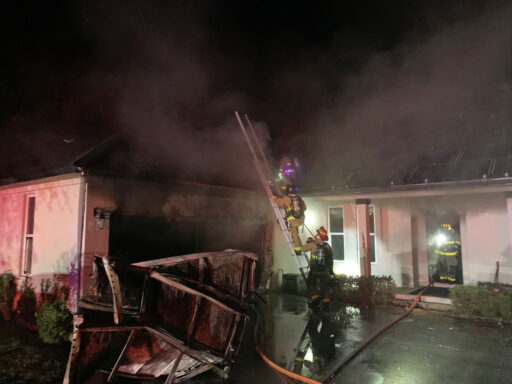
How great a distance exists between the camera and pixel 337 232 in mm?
10375

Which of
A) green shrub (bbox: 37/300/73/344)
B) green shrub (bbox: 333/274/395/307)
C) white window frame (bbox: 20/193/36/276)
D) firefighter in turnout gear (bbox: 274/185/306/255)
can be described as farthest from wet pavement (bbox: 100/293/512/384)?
white window frame (bbox: 20/193/36/276)

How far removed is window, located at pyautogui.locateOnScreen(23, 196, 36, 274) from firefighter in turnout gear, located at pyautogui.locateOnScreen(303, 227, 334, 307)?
20.0ft

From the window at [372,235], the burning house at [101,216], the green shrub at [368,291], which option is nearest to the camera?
the burning house at [101,216]

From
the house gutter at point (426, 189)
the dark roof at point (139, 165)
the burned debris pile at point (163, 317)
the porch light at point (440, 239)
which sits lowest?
the burned debris pile at point (163, 317)

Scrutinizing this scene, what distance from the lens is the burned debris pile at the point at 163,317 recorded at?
3.29 metres

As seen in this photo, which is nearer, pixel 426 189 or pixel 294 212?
pixel 294 212

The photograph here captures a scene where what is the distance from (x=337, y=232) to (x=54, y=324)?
312 inches

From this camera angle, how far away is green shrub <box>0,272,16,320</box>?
6.61 metres

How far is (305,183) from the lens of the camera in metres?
9.60

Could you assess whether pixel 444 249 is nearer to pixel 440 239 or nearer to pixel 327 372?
pixel 440 239

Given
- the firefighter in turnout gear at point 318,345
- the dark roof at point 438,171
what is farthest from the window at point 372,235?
the firefighter in turnout gear at point 318,345

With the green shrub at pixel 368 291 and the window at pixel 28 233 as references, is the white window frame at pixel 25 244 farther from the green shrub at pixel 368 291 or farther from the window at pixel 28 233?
the green shrub at pixel 368 291

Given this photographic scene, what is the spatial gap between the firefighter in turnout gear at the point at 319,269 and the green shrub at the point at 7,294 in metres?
6.32

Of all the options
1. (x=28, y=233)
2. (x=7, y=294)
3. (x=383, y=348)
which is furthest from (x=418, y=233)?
(x=7, y=294)
